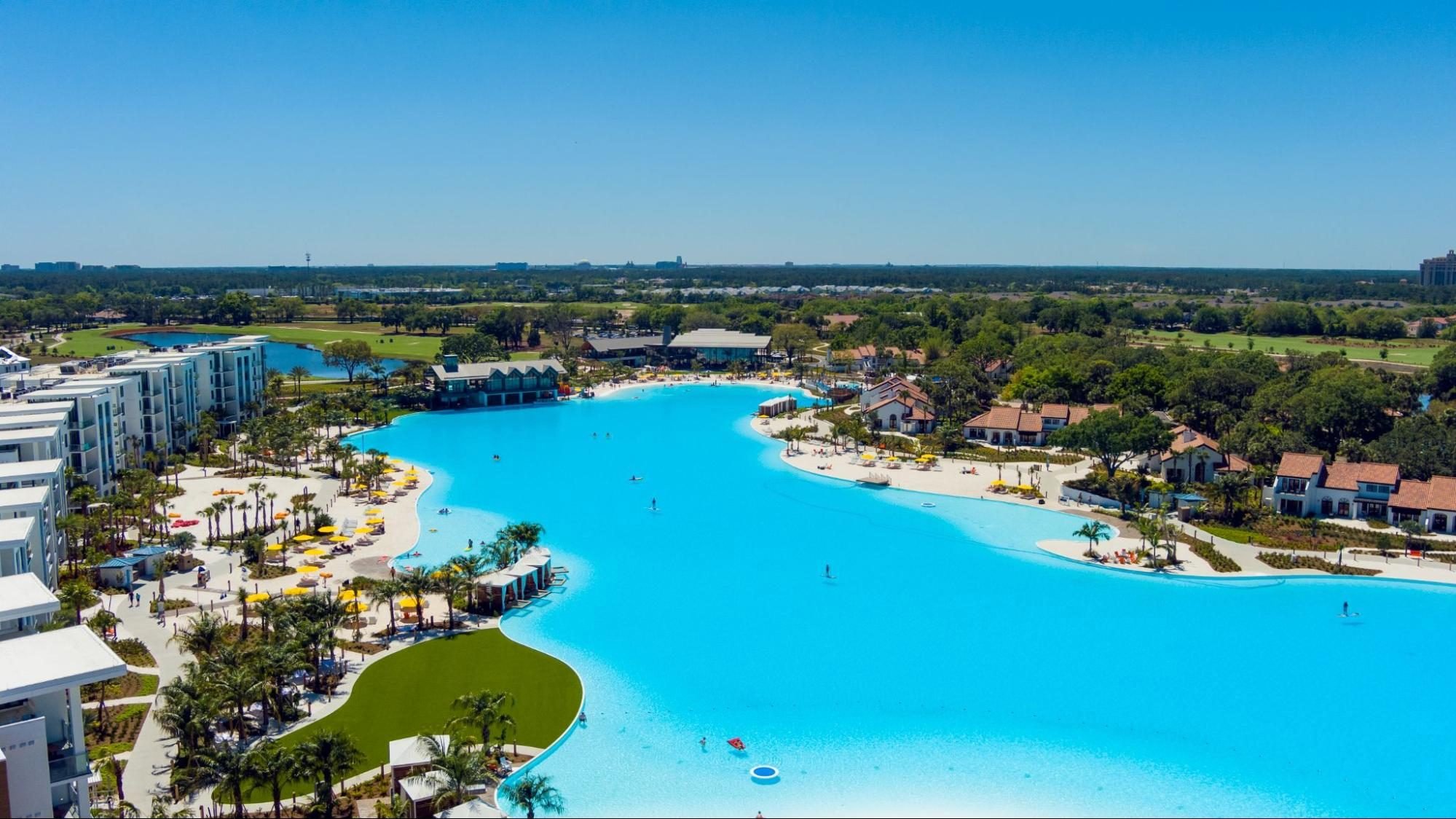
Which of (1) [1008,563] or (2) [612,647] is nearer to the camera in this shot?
(2) [612,647]

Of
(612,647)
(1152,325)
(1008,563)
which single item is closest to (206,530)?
(612,647)

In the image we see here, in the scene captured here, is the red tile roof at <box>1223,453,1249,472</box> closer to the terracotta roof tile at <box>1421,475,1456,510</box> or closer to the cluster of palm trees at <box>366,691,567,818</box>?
the terracotta roof tile at <box>1421,475,1456,510</box>

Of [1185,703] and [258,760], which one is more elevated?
[258,760]

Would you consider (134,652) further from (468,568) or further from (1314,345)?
(1314,345)

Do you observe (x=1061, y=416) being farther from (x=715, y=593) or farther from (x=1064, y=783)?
(x=1064, y=783)

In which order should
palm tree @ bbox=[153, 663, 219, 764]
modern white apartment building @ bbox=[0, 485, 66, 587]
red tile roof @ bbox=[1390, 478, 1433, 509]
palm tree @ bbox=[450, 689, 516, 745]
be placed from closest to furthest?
1. palm tree @ bbox=[153, 663, 219, 764]
2. palm tree @ bbox=[450, 689, 516, 745]
3. modern white apartment building @ bbox=[0, 485, 66, 587]
4. red tile roof @ bbox=[1390, 478, 1433, 509]

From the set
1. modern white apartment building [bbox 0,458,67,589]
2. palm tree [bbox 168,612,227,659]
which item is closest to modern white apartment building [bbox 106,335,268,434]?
modern white apartment building [bbox 0,458,67,589]

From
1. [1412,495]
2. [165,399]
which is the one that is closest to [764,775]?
[1412,495]
